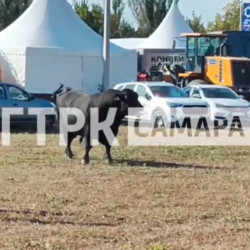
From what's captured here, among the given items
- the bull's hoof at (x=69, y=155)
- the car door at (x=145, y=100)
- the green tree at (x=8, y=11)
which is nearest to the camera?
the bull's hoof at (x=69, y=155)

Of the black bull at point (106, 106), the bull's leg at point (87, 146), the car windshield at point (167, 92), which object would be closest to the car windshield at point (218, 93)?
the car windshield at point (167, 92)

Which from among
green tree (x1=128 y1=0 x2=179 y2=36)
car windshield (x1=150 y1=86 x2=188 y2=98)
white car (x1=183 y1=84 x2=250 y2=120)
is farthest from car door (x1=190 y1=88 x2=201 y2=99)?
green tree (x1=128 y1=0 x2=179 y2=36)

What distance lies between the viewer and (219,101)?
30172 mm

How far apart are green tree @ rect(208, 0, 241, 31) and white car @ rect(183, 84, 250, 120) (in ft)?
172

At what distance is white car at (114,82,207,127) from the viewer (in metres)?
29.1

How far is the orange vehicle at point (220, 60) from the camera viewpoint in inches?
1417

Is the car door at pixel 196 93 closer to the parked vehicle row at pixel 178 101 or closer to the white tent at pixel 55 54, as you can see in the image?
the parked vehicle row at pixel 178 101

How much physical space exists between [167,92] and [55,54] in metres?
5.86

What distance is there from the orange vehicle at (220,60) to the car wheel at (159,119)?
280 inches

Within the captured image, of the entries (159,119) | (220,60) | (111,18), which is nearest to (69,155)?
(159,119)

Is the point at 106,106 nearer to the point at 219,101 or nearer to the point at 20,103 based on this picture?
the point at 20,103

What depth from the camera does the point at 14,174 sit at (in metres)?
16.7

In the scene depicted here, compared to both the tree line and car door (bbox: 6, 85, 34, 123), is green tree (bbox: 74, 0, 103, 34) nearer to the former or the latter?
the tree line

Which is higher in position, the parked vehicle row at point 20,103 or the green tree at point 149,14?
the green tree at point 149,14
